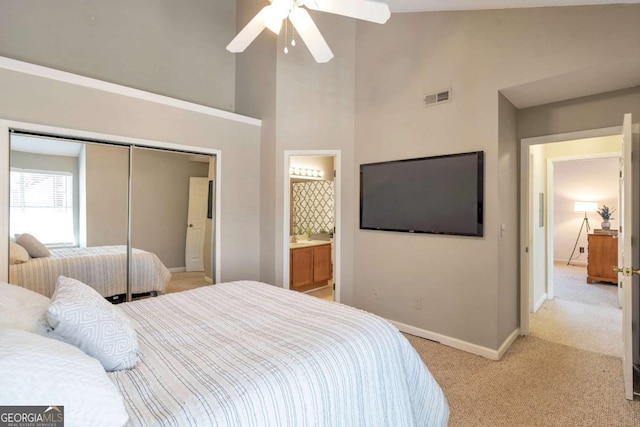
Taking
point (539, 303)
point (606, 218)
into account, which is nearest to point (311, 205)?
point (539, 303)

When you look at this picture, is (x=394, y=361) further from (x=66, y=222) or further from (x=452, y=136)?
(x=66, y=222)

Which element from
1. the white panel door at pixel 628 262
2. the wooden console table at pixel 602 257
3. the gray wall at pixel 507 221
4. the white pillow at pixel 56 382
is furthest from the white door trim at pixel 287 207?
the wooden console table at pixel 602 257

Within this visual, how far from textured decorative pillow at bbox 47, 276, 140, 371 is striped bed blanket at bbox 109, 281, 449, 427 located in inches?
2.5

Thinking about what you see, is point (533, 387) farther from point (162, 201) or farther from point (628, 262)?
point (162, 201)

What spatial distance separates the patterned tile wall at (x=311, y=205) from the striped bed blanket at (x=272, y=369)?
10.9 feet

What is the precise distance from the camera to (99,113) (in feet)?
9.54

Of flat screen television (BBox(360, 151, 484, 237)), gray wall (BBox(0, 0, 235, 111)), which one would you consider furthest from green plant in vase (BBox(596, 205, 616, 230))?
gray wall (BBox(0, 0, 235, 111))

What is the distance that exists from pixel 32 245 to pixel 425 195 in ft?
11.7

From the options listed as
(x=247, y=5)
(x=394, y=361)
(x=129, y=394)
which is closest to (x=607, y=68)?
(x=394, y=361)

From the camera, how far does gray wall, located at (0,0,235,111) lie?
313cm

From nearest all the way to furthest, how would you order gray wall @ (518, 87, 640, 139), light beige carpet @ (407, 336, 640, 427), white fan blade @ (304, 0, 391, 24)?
1. white fan blade @ (304, 0, 391, 24)
2. light beige carpet @ (407, 336, 640, 427)
3. gray wall @ (518, 87, 640, 139)

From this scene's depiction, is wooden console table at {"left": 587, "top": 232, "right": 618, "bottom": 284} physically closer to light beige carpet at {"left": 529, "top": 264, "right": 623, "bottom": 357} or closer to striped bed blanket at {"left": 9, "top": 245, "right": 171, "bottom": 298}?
light beige carpet at {"left": 529, "top": 264, "right": 623, "bottom": 357}

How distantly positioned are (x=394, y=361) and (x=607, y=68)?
106 inches

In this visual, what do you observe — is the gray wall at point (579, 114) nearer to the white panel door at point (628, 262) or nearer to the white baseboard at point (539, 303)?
the white panel door at point (628, 262)
